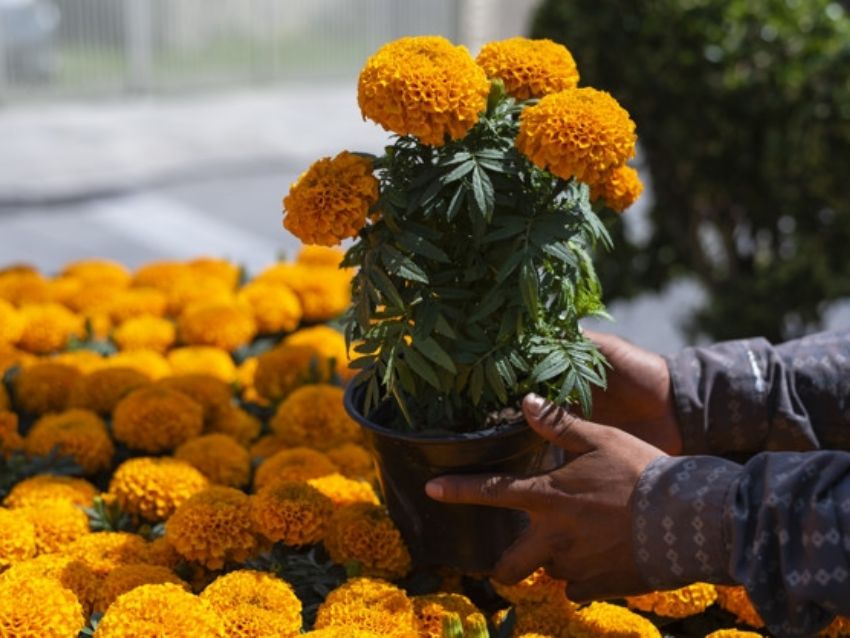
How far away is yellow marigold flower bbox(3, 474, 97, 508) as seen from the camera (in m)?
2.03

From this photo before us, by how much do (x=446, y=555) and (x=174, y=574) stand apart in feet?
1.34


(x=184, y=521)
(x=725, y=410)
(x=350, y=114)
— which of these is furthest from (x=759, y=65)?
(x=350, y=114)

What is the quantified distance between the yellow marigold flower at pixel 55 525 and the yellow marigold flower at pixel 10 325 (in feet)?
2.55

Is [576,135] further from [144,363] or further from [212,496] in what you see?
[144,363]

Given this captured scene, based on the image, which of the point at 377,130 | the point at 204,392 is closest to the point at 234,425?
the point at 204,392

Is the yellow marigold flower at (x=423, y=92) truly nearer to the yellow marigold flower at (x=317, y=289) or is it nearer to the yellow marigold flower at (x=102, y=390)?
the yellow marigold flower at (x=102, y=390)

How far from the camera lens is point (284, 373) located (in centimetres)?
251

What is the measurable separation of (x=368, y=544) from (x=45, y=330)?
47.9 inches

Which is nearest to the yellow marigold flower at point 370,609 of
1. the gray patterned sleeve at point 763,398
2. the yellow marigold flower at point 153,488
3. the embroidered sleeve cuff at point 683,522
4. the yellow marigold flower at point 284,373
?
the embroidered sleeve cuff at point 683,522

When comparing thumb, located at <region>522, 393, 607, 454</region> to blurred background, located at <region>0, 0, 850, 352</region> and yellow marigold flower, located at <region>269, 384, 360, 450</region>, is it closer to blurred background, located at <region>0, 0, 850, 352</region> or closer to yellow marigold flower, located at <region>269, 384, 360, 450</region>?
yellow marigold flower, located at <region>269, 384, 360, 450</region>

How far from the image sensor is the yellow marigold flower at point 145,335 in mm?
2717

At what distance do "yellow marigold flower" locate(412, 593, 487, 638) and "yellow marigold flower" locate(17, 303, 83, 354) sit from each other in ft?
4.38

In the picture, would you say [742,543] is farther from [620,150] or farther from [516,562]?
[620,150]

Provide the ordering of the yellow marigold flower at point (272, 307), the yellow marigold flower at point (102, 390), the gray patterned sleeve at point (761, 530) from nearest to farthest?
the gray patterned sleeve at point (761, 530) < the yellow marigold flower at point (102, 390) < the yellow marigold flower at point (272, 307)
